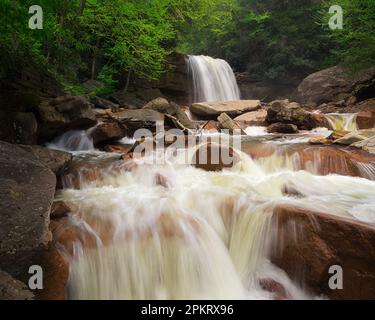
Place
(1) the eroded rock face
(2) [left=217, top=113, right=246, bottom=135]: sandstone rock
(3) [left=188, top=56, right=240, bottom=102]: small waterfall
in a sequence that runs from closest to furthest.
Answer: (1) the eroded rock face < (2) [left=217, top=113, right=246, bottom=135]: sandstone rock < (3) [left=188, top=56, right=240, bottom=102]: small waterfall

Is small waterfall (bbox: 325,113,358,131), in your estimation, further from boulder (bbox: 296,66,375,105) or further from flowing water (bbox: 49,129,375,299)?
flowing water (bbox: 49,129,375,299)

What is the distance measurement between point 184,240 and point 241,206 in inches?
41.1

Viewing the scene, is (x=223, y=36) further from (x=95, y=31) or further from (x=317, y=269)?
(x=317, y=269)

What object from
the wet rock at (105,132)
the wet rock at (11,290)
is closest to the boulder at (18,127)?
the wet rock at (105,132)

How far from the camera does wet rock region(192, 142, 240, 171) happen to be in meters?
6.45

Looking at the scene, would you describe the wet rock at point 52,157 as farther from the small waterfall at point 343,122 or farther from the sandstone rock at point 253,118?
the small waterfall at point 343,122

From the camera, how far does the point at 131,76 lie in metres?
16.3

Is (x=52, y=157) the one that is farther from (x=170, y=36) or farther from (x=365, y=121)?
(x=170, y=36)

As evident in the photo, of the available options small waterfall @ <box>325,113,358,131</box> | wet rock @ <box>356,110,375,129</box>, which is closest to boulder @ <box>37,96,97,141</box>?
small waterfall @ <box>325,113,358,131</box>

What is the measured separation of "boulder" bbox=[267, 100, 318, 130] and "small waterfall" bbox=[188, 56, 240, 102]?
23.3ft

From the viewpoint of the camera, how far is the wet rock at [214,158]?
6453mm

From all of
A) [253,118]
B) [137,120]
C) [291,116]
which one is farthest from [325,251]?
[253,118]

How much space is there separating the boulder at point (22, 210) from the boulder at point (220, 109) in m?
9.43
